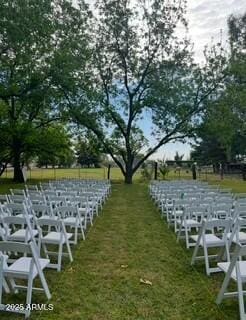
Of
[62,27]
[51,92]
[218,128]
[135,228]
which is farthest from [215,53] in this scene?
[135,228]

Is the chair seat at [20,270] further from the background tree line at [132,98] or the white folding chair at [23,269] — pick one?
the background tree line at [132,98]

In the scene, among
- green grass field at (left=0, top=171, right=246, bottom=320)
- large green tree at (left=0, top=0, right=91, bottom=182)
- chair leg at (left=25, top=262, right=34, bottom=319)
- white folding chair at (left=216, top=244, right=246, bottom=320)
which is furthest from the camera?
large green tree at (left=0, top=0, right=91, bottom=182)

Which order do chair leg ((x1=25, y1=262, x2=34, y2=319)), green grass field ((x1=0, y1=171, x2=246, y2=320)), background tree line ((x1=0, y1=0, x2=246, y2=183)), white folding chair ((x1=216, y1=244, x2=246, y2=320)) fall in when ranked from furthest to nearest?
Result: 1. background tree line ((x1=0, y1=0, x2=246, y2=183))
2. green grass field ((x1=0, y1=171, x2=246, y2=320))
3. chair leg ((x1=25, y1=262, x2=34, y2=319))
4. white folding chair ((x1=216, y1=244, x2=246, y2=320))

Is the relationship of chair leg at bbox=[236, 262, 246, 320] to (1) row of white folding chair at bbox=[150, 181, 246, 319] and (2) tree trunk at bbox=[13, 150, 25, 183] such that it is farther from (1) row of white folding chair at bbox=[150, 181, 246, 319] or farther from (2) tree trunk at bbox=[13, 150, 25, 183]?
(2) tree trunk at bbox=[13, 150, 25, 183]

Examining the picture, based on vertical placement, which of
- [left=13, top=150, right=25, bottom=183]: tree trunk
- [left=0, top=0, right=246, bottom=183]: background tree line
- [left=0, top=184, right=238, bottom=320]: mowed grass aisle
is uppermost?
[left=0, top=0, right=246, bottom=183]: background tree line

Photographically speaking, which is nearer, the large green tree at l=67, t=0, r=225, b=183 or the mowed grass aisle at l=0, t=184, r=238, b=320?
the mowed grass aisle at l=0, t=184, r=238, b=320

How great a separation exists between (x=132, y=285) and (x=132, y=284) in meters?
0.04

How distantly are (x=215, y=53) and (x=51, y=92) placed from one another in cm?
1342

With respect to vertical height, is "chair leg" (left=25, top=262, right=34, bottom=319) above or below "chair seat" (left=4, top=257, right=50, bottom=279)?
below

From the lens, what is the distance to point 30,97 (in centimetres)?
1605

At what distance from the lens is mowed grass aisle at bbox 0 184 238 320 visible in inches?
156

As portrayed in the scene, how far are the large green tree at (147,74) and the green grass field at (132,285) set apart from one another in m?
18.2

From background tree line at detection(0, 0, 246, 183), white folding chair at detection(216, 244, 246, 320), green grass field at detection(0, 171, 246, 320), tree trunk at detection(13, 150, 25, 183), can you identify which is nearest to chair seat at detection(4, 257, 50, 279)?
green grass field at detection(0, 171, 246, 320)

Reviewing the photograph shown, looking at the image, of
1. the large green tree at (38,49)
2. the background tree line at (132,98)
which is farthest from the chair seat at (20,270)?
the background tree line at (132,98)
